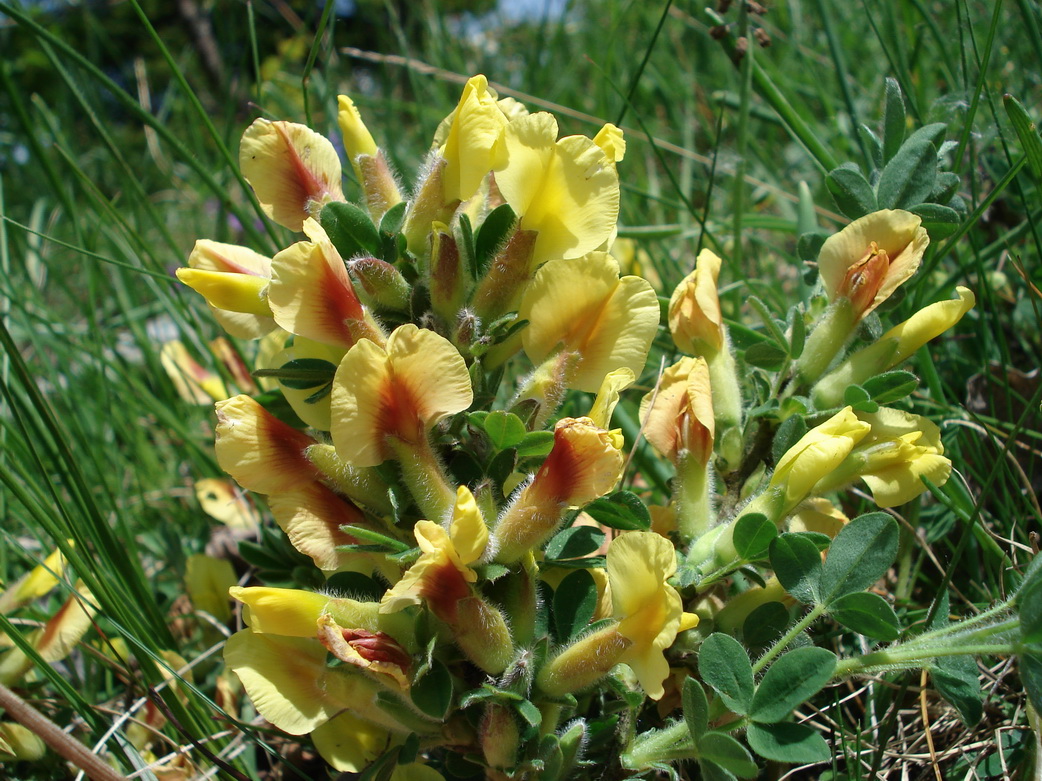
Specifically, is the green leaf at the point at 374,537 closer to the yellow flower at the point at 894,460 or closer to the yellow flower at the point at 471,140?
the yellow flower at the point at 471,140

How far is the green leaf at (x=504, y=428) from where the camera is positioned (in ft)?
2.42

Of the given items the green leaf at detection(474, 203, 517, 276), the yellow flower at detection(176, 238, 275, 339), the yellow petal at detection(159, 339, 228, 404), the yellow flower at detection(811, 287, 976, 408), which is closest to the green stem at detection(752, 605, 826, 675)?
the yellow flower at detection(811, 287, 976, 408)

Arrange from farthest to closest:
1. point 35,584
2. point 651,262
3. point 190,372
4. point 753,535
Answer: point 651,262 → point 190,372 → point 35,584 → point 753,535

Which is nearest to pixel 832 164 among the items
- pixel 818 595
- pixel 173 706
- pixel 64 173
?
pixel 818 595

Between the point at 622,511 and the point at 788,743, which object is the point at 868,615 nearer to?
the point at 788,743

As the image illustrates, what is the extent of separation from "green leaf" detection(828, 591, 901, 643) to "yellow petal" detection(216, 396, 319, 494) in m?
0.50

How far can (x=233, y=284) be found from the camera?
0.82 metres

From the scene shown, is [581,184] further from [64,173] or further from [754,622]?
[64,173]

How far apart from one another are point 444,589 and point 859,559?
1.24 feet

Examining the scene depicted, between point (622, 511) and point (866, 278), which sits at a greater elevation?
Answer: point (866, 278)

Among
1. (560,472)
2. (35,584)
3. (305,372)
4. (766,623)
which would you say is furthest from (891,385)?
(35,584)

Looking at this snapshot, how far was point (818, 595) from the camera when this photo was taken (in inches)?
A: 30.7

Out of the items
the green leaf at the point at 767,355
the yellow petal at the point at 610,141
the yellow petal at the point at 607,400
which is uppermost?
the yellow petal at the point at 610,141

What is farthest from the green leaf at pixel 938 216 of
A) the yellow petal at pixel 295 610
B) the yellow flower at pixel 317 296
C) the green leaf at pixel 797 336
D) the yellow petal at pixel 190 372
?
the yellow petal at pixel 190 372
